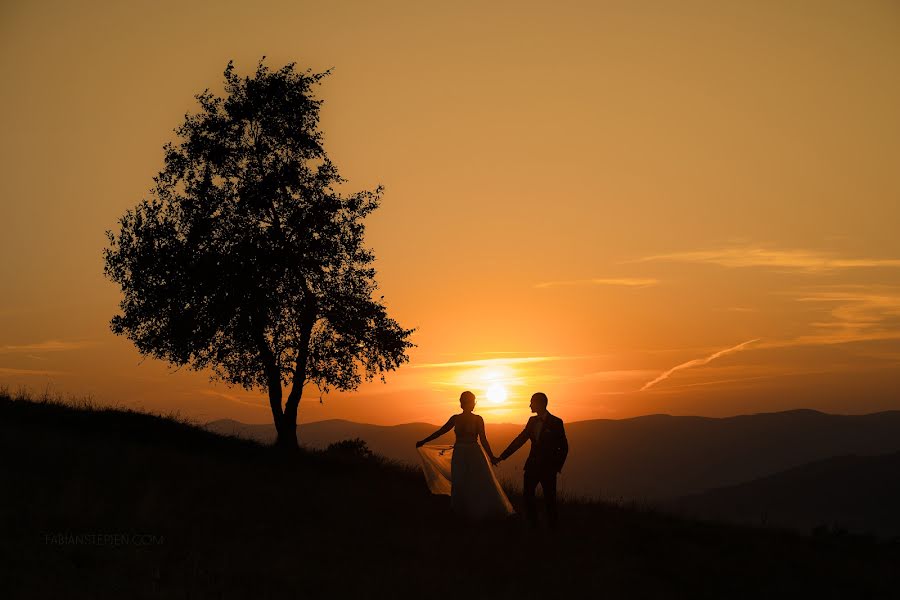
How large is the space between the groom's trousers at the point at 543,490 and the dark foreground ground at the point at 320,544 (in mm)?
434

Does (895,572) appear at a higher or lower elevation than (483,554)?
lower

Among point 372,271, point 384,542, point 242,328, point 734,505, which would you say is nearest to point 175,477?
point 384,542

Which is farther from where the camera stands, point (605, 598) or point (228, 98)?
point (228, 98)

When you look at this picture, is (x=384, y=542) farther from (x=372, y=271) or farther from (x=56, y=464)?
(x=372, y=271)

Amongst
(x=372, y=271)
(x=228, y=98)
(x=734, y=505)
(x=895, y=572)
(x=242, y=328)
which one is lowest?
(x=734, y=505)

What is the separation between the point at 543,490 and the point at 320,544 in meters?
5.01

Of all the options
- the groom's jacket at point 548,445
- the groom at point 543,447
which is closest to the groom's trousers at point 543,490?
the groom at point 543,447

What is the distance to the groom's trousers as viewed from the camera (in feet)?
62.3

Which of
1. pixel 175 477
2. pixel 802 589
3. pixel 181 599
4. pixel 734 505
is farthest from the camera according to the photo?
pixel 734 505

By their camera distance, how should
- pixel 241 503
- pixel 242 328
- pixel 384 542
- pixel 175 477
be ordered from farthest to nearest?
pixel 242 328
pixel 175 477
pixel 241 503
pixel 384 542

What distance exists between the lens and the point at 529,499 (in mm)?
19500

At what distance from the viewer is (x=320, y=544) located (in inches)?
716

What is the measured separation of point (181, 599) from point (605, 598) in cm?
737

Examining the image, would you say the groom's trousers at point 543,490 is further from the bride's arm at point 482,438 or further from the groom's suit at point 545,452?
the bride's arm at point 482,438
